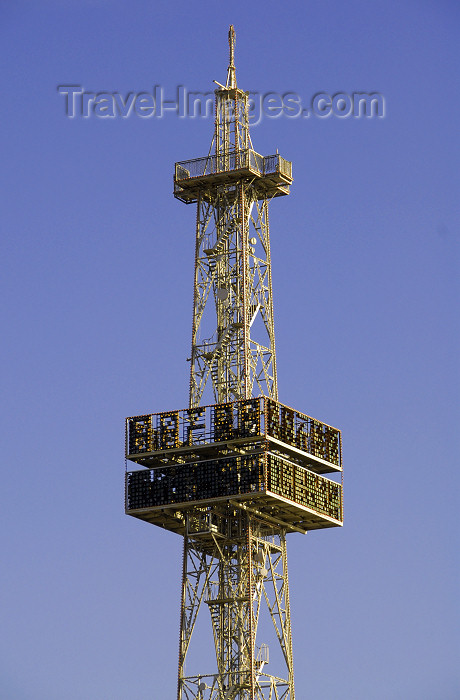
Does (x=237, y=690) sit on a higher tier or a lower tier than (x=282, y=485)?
lower

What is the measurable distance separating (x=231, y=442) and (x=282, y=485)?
5317 millimetres

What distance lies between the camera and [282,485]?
654ft

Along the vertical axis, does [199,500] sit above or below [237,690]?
above

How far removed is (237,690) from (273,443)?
19903 mm

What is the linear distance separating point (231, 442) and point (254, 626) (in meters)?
14.8

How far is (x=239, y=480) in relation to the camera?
198375 millimetres

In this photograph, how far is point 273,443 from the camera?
19962 cm

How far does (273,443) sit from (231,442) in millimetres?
3358

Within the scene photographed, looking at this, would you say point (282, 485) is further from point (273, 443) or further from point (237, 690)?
point (237, 690)

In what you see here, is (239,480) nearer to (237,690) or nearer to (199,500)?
(199,500)

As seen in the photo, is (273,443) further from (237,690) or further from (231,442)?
(237,690)

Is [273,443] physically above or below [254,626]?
above

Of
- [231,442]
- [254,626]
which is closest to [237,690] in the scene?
[254,626]

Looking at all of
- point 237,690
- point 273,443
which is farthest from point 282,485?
point 237,690
